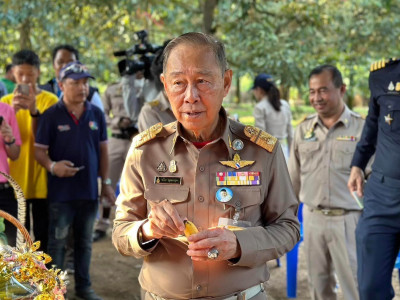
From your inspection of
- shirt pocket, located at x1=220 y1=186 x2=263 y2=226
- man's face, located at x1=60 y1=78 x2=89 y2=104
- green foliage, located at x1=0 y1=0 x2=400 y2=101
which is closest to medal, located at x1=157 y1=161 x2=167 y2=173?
shirt pocket, located at x1=220 y1=186 x2=263 y2=226

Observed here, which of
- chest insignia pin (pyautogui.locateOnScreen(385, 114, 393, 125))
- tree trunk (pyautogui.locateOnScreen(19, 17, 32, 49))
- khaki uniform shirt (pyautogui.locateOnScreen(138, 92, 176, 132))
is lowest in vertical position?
chest insignia pin (pyautogui.locateOnScreen(385, 114, 393, 125))

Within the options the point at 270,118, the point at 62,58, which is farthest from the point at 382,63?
the point at 270,118

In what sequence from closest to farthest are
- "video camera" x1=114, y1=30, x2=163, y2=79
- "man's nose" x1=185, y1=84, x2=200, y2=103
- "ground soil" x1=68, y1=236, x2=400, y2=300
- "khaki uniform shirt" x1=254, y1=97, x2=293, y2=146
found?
"man's nose" x1=185, y1=84, x2=200, y2=103, "ground soil" x1=68, y1=236, x2=400, y2=300, "video camera" x1=114, y1=30, x2=163, y2=79, "khaki uniform shirt" x1=254, y1=97, x2=293, y2=146

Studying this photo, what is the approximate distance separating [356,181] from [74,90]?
2.13 meters

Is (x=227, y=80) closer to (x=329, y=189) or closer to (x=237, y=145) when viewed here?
(x=237, y=145)

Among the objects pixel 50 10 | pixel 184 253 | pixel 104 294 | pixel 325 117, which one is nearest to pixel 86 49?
pixel 50 10

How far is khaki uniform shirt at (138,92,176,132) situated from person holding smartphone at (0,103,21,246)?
0.94 metres

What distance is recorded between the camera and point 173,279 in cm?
194

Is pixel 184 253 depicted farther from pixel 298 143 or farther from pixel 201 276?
pixel 298 143

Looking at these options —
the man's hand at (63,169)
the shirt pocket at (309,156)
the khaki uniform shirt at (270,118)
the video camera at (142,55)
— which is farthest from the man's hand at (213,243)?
the khaki uniform shirt at (270,118)

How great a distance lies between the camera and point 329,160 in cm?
402

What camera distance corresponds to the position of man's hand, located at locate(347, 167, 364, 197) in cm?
370

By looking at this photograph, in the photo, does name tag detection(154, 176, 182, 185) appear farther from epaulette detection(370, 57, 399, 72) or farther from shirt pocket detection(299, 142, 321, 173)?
shirt pocket detection(299, 142, 321, 173)

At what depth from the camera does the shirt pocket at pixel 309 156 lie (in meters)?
4.07
